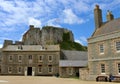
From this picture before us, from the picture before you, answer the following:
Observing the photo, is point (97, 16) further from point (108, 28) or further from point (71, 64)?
point (71, 64)

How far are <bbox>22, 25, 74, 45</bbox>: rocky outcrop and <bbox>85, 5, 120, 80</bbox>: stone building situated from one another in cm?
5468

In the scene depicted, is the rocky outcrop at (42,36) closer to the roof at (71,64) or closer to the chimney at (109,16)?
the roof at (71,64)

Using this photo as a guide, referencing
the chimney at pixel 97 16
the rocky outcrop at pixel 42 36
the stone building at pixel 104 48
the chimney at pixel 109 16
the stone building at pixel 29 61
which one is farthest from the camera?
the rocky outcrop at pixel 42 36

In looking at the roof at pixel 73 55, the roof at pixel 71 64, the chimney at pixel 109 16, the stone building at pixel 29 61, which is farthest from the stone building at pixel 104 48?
the roof at pixel 73 55

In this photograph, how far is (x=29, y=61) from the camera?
185 ft

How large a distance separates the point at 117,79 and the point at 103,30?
9.02 metres

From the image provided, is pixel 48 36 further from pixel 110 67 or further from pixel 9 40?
A: pixel 110 67

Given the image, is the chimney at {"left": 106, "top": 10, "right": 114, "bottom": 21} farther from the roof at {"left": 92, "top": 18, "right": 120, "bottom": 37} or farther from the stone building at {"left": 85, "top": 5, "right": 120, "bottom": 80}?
the roof at {"left": 92, "top": 18, "right": 120, "bottom": 37}

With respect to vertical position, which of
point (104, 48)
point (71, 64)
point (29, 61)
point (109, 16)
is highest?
point (109, 16)

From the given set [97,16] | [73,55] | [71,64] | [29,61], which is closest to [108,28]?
[97,16]

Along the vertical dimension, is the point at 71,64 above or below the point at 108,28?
below

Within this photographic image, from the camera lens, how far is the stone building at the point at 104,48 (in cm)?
2956

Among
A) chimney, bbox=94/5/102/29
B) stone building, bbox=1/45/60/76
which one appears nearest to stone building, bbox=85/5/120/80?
chimney, bbox=94/5/102/29

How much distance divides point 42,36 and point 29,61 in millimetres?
34622
